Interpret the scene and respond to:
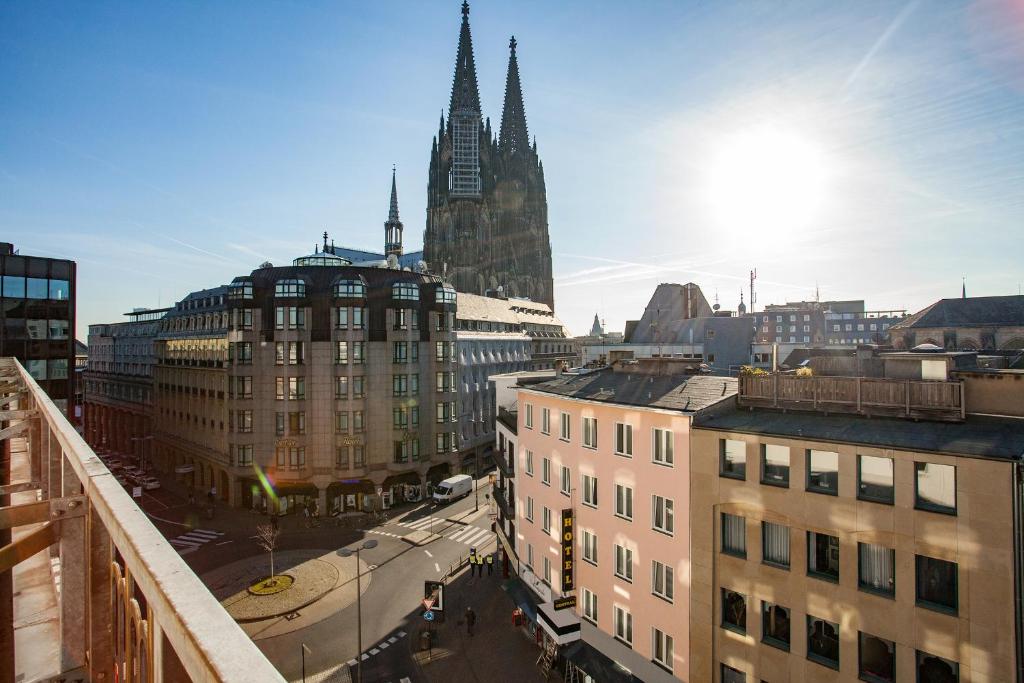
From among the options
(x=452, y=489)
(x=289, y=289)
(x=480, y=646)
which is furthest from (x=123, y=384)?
(x=480, y=646)

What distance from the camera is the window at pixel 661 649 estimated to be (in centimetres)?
2245

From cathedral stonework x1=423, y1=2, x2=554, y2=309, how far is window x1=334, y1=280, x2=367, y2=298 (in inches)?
2863

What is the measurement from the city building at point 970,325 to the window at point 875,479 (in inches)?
2848

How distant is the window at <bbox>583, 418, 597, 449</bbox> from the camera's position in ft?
88.7

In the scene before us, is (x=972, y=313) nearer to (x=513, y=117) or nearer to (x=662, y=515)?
(x=662, y=515)

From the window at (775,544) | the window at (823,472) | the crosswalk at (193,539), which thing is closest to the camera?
the window at (823,472)

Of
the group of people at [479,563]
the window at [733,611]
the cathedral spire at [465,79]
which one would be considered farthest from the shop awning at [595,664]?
the cathedral spire at [465,79]

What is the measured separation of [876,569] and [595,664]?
43.4 ft

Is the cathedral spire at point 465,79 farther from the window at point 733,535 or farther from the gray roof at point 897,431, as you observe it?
the window at point 733,535

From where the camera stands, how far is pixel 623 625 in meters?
24.8

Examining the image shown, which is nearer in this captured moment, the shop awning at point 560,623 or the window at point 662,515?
the window at point 662,515

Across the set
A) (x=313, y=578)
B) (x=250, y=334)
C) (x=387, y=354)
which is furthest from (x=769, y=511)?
(x=250, y=334)

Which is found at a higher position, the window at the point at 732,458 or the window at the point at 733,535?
the window at the point at 732,458

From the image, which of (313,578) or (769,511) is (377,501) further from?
(769,511)
